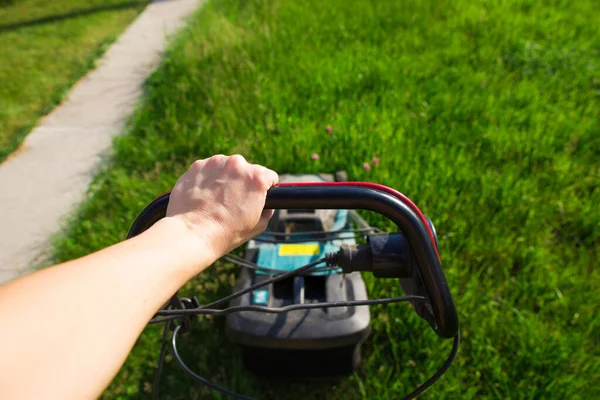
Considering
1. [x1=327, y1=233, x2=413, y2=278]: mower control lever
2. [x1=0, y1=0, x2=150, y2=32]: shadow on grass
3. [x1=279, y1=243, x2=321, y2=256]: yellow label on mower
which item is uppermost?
[x1=327, y1=233, x2=413, y2=278]: mower control lever

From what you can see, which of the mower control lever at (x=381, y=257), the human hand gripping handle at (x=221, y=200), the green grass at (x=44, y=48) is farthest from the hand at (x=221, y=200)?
the green grass at (x=44, y=48)

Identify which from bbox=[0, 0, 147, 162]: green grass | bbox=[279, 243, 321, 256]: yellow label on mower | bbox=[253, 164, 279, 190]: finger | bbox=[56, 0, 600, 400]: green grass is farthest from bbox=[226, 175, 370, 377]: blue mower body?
bbox=[0, 0, 147, 162]: green grass

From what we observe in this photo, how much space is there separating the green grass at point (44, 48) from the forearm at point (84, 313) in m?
2.80

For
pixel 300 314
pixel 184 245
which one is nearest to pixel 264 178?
pixel 184 245

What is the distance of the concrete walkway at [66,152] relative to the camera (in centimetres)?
237

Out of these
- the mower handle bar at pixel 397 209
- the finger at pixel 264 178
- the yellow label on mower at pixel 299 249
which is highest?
the finger at pixel 264 178

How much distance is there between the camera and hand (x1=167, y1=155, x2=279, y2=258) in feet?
2.56

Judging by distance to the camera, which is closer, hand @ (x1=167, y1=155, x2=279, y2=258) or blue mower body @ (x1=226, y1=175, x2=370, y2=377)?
hand @ (x1=167, y1=155, x2=279, y2=258)

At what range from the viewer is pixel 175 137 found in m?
2.75

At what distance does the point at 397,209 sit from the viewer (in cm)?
79

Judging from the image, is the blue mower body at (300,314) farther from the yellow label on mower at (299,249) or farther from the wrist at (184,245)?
the wrist at (184,245)

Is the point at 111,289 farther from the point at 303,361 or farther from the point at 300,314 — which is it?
the point at 303,361

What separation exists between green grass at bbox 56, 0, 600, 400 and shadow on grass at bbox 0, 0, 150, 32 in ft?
4.94

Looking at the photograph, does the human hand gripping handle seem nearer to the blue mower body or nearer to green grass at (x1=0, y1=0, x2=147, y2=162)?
the blue mower body
